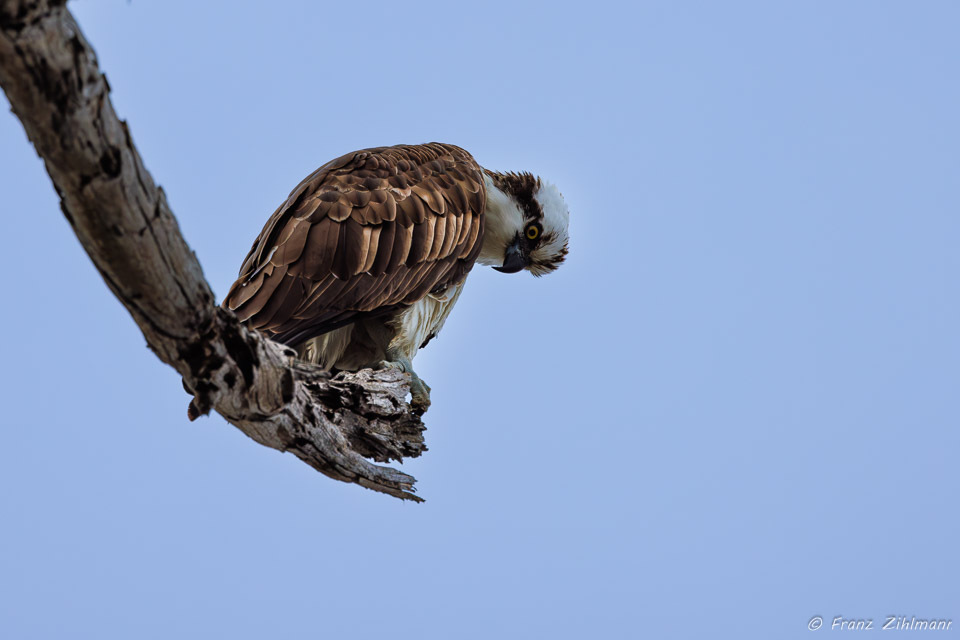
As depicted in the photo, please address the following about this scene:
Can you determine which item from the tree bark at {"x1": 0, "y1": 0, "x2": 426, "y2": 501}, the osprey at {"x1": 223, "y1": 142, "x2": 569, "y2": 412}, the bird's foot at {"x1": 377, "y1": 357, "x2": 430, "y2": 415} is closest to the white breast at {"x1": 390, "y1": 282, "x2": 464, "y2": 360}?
the osprey at {"x1": 223, "y1": 142, "x2": 569, "y2": 412}

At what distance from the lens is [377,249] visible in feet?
15.7

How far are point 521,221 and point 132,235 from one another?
396 centimetres

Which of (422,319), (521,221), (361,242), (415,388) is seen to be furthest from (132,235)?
(521,221)

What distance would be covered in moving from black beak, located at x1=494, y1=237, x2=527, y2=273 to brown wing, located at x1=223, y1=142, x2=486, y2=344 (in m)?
0.61

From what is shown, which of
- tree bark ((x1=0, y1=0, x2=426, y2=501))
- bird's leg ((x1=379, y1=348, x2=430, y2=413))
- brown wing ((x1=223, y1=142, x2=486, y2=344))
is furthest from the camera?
bird's leg ((x1=379, y1=348, x2=430, y2=413))

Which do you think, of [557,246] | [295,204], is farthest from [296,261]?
[557,246]

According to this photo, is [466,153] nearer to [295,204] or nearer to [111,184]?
[295,204]

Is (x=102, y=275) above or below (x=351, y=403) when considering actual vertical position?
below

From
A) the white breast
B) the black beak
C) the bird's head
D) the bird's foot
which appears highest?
the bird's head

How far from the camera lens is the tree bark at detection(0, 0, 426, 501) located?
1993 mm

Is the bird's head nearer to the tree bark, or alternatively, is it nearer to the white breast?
the white breast

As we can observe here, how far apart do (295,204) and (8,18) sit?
117 inches

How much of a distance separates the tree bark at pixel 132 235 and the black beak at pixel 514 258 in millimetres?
2651

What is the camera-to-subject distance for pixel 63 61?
200cm
